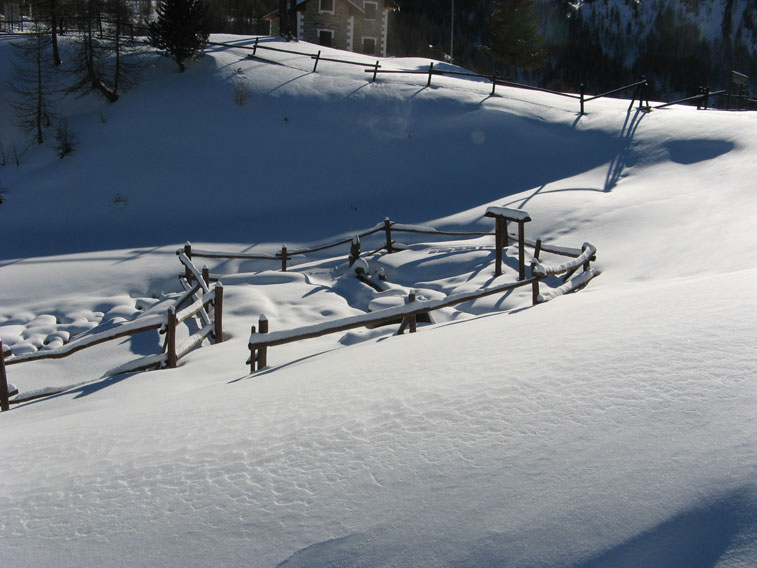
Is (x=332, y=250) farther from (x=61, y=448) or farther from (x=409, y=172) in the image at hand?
(x=61, y=448)

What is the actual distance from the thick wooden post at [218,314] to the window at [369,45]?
37.9 meters

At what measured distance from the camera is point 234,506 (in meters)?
3.21

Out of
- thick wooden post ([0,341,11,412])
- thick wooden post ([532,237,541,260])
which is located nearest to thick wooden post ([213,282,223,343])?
thick wooden post ([0,341,11,412])

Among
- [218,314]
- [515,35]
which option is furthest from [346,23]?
[218,314]

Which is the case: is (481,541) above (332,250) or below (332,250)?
above

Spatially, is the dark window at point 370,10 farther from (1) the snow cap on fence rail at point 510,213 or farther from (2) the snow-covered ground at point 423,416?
(1) the snow cap on fence rail at point 510,213

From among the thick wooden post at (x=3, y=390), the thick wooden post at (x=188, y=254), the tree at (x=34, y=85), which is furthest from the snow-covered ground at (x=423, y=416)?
the tree at (x=34, y=85)

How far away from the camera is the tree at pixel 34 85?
24.8 m

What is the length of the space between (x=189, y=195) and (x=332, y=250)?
6734 millimetres

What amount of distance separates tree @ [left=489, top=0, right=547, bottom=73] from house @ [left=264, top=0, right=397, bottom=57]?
26.1 ft

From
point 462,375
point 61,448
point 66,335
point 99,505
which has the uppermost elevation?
point 462,375

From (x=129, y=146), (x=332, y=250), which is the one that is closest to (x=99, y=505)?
(x=332, y=250)

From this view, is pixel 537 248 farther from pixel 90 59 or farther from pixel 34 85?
pixel 34 85

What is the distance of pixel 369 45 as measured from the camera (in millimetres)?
44469
